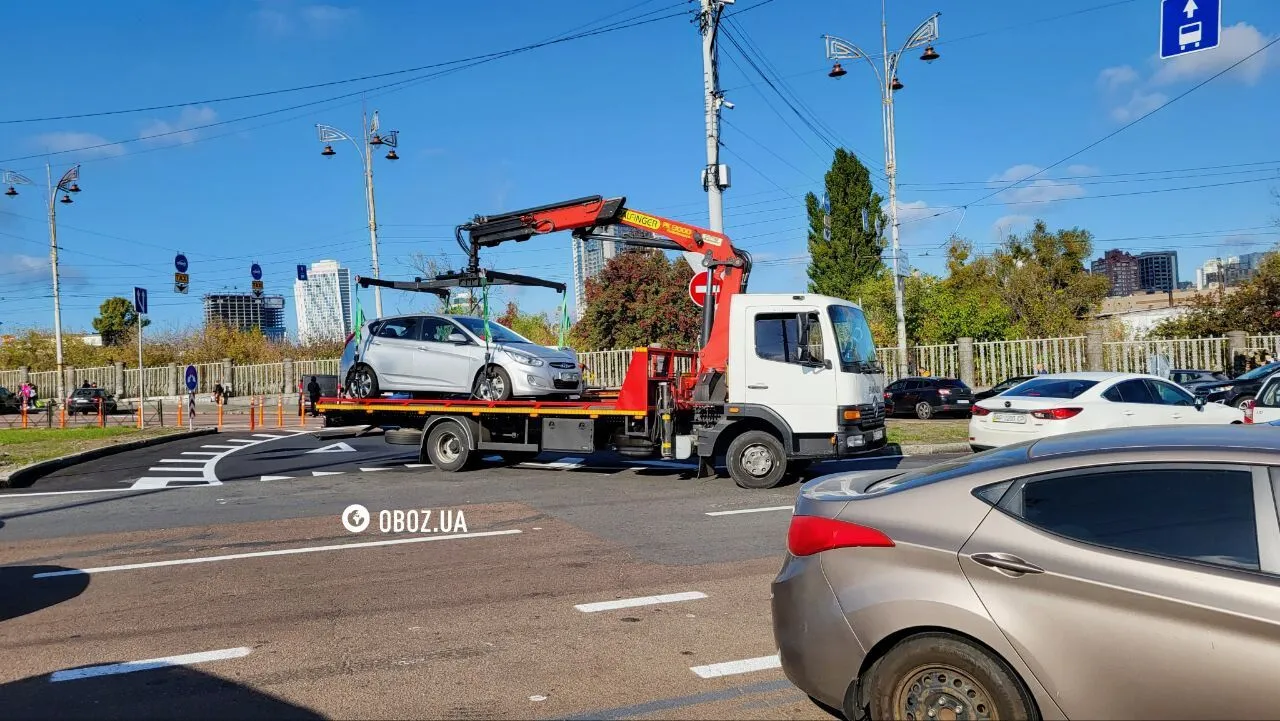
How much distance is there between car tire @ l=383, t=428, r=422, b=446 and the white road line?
34.9 feet

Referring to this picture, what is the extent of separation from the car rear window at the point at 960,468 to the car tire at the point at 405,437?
11595mm

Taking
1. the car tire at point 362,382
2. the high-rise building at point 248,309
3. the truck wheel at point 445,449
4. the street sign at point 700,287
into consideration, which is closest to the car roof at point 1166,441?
the street sign at point 700,287

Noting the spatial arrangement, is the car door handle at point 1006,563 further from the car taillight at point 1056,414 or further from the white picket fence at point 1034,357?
the white picket fence at point 1034,357

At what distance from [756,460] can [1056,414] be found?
453cm

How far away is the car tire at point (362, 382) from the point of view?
1527 centimetres

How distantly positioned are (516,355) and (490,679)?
9.68 m

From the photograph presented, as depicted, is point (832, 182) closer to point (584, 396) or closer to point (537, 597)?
point (584, 396)

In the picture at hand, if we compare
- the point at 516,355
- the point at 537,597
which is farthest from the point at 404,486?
the point at 537,597

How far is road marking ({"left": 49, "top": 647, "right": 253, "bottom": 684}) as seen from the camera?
514cm

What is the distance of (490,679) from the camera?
4953mm

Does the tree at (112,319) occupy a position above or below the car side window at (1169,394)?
above

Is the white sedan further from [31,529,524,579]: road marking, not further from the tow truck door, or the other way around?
[31,529,524,579]: road marking
